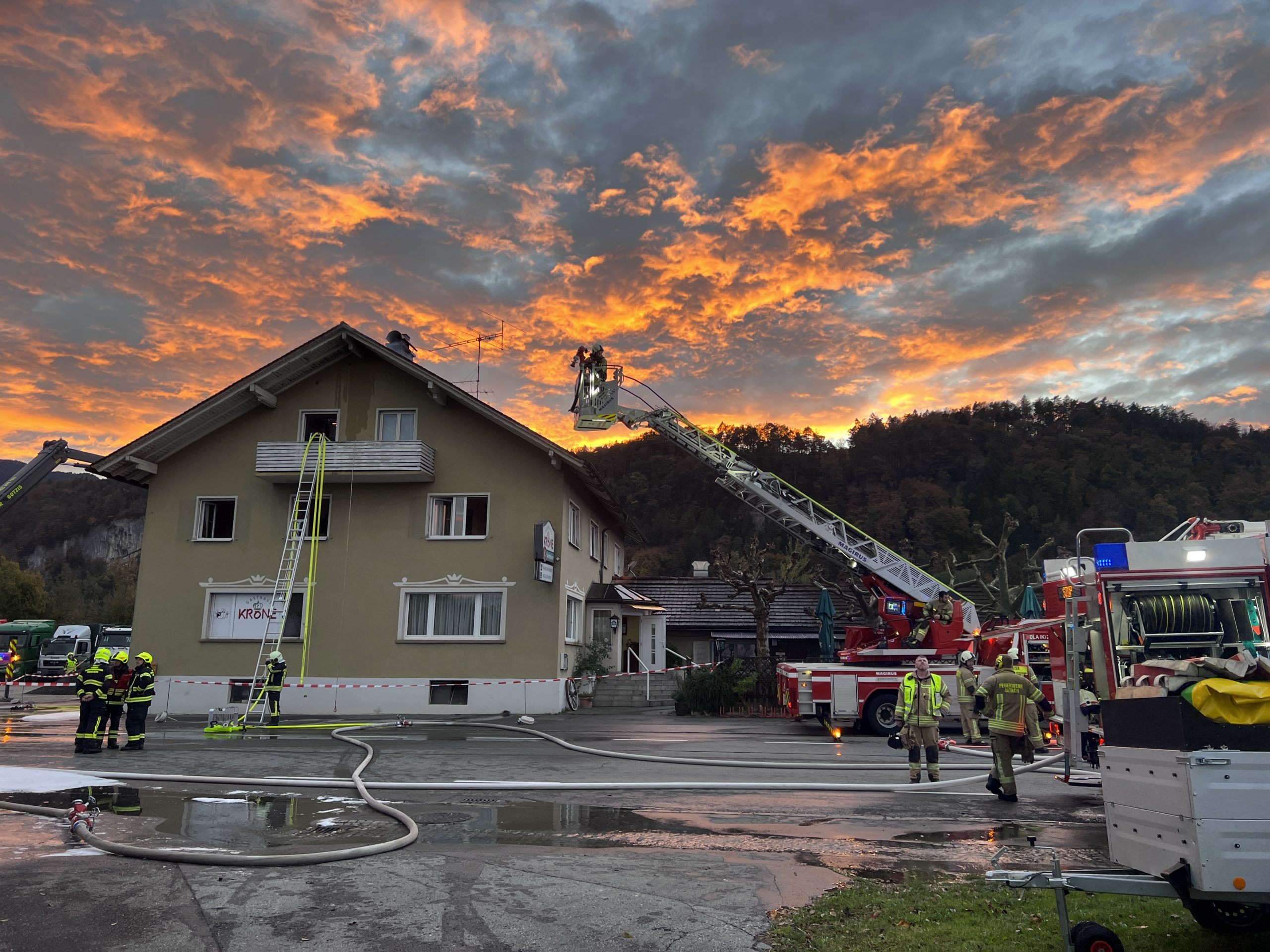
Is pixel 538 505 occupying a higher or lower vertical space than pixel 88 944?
higher

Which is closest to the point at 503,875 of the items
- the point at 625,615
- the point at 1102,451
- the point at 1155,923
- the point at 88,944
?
the point at 88,944

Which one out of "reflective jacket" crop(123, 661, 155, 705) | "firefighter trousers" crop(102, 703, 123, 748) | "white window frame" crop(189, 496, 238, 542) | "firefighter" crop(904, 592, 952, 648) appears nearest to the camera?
"firefighter trousers" crop(102, 703, 123, 748)

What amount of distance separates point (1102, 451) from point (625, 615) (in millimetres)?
35832

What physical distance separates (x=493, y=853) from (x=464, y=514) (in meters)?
17.2

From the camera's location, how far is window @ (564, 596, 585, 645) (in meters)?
24.7

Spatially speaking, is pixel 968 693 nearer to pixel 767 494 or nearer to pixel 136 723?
pixel 767 494

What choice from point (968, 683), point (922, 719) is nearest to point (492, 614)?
point (968, 683)

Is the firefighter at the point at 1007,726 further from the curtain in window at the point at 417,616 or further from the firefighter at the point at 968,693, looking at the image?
the curtain in window at the point at 417,616

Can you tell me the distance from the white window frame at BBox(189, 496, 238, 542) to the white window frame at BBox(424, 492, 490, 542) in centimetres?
543

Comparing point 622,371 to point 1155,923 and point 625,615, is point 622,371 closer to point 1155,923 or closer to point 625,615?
point 625,615

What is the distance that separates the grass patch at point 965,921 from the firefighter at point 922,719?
16.0 feet

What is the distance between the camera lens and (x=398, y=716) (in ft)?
73.4

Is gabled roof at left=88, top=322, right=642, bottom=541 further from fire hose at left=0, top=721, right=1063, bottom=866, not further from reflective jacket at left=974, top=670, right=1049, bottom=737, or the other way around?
reflective jacket at left=974, top=670, right=1049, bottom=737

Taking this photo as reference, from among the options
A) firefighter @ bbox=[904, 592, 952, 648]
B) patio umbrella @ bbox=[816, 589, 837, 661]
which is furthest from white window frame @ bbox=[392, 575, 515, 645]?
firefighter @ bbox=[904, 592, 952, 648]
